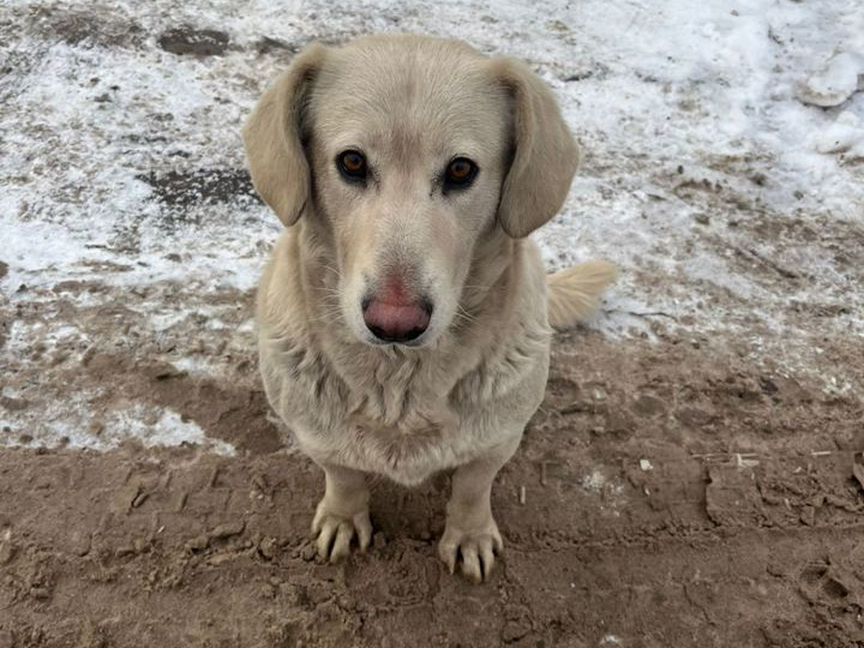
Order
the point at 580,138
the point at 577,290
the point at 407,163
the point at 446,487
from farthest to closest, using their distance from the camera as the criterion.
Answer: the point at 580,138 → the point at 577,290 → the point at 446,487 → the point at 407,163

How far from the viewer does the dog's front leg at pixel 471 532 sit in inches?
105

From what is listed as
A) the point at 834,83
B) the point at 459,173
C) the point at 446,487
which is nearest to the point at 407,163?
the point at 459,173

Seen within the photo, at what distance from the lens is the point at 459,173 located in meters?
1.93

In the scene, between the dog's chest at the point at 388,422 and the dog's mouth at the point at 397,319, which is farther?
the dog's chest at the point at 388,422

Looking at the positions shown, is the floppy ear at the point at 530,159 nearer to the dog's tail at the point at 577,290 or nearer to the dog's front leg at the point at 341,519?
the dog's front leg at the point at 341,519

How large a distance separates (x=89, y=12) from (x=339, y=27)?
1.63 meters

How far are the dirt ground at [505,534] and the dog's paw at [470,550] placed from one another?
0.06 m

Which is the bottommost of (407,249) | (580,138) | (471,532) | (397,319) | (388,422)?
(471,532)

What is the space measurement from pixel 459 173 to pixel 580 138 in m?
2.68

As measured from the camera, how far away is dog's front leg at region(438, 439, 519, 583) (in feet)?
8.72

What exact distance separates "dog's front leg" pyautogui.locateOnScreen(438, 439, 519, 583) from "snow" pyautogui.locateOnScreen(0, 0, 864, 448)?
1.20 metres

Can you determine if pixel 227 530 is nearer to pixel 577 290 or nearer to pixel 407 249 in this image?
pixel 407 249

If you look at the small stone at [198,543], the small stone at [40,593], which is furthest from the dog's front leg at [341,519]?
the small stone at [40,593]

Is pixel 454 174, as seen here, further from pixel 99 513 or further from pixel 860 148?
pixel 860 148
